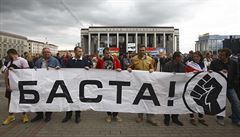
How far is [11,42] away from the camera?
144 m

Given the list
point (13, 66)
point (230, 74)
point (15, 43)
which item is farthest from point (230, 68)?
point (15, 43)

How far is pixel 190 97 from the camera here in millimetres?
7285

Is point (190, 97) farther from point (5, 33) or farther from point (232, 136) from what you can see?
point (5, 33)

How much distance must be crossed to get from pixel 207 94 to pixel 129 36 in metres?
108

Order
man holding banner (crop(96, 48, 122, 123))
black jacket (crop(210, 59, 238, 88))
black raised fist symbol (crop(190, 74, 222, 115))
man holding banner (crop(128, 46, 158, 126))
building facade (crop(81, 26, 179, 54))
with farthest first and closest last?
1. building facade (crop(81, 26, 179, 54))
2. man holding banner (crop(96, 48, 122, 123))
3. man holding banner (crop(128, 46, 158, 126))
4. black raised fist symbol (crop(190, 74, 222, 115))
5. black jacket (crop(210, 59, 238, 88))

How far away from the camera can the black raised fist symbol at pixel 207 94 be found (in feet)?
23.9

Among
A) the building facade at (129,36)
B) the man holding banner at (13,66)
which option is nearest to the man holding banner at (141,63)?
the man holding banner at (13,66)

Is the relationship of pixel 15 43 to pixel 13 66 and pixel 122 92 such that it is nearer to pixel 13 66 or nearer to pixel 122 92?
pixel 13 66

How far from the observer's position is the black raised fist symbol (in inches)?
287

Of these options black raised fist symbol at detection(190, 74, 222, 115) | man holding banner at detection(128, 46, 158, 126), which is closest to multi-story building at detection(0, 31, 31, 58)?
man holding banner at detection(128, 46, 158, 126)

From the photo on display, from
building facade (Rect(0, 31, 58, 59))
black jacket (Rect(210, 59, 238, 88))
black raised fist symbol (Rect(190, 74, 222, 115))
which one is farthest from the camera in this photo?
building facade (Rect(0, 31, 58, 59))

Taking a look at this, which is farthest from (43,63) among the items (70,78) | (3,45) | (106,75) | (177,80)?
(3,45)

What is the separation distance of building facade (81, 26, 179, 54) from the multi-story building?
128ft

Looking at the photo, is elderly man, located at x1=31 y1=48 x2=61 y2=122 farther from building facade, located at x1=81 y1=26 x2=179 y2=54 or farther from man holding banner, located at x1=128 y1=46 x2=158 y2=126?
building facade, located at x1=81 y1=26 x2=179 y2=54
